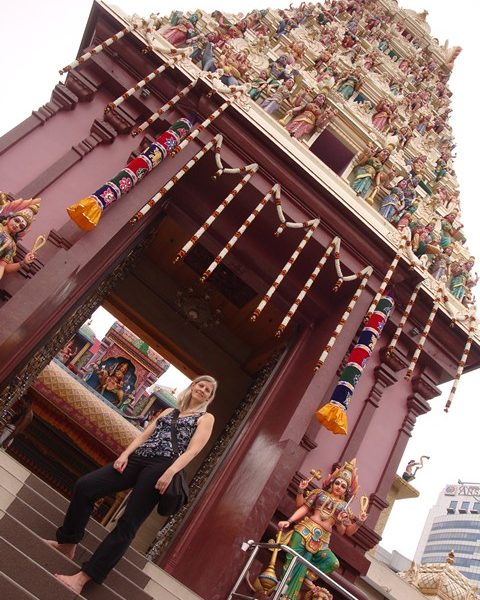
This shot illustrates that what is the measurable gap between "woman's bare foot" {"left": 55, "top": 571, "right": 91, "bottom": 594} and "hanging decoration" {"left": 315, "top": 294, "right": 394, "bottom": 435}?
11.3 feet

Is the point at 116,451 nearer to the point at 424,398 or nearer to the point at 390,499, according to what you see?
the point at 390,499

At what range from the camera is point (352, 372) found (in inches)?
278

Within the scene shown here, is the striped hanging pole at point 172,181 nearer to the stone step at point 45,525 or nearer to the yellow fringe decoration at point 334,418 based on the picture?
the yellow fringe decoration at point 334,418

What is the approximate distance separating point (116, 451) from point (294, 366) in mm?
7098

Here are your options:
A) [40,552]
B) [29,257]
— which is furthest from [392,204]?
[40,552]

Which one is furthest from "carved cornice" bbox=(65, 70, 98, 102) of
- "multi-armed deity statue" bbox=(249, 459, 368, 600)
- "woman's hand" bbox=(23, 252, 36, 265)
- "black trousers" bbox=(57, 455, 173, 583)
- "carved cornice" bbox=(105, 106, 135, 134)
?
"multi-armed deity statue" bbox=(249, 459, 368, 600)

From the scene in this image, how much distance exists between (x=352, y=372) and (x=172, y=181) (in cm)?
341

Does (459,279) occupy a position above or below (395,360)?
above

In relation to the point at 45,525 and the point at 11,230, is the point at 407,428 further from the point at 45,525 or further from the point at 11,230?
the point at 11,230

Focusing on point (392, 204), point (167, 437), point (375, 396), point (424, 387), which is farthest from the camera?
point (392, 204)

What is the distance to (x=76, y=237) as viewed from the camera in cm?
649

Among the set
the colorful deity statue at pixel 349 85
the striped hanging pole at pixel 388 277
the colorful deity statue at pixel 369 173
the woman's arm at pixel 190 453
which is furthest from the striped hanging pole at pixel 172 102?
the colorful deity statue at pixel 349 85

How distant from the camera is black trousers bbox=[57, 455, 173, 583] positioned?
3.66m

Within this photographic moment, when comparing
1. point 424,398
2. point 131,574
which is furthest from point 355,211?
point 131,574
